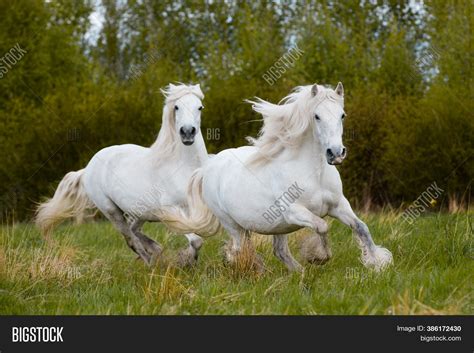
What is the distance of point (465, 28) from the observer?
16312 millimetres

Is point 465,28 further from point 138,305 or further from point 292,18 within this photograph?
point 138,305

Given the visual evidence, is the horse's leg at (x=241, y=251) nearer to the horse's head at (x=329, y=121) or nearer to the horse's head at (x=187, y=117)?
the horse's head at (x=187, y=117)

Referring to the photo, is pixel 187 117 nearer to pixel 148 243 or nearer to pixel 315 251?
pixel 148 243

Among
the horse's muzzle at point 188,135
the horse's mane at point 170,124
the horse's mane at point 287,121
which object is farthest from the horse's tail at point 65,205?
the horse's mane at point 287,121

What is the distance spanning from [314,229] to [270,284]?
0.59 metres

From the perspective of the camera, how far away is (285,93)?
16922mm

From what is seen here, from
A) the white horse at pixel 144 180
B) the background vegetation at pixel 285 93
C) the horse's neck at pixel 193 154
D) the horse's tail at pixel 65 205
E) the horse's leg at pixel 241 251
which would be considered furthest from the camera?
the background vegetation at pixel 285 93

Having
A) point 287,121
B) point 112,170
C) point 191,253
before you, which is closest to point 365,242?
point 287,121

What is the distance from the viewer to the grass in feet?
16.7

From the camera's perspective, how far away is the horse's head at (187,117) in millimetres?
7609

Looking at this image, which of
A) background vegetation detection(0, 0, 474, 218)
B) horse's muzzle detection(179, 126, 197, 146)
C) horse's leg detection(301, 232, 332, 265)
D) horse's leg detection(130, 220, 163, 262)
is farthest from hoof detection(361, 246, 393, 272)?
background vegetation detection(0, 0, 474, 218)

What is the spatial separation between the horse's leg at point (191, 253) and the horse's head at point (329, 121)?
2134 millimetres

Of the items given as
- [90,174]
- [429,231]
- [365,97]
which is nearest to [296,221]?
[429,231]

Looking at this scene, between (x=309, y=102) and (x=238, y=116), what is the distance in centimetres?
1071
